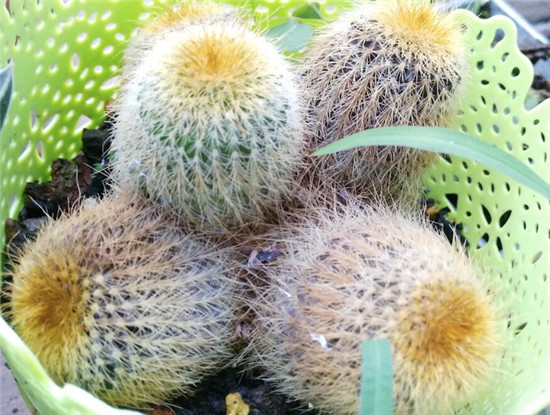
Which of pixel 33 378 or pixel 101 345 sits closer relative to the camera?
pixel 33 378

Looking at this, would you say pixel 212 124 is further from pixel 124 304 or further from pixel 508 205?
pixel 508 205

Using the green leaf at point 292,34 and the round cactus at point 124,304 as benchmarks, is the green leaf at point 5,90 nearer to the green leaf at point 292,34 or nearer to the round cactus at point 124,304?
the round cactus at point 124,304

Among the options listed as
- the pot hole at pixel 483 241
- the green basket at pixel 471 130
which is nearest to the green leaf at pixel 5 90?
the green basket at pixel 471 130

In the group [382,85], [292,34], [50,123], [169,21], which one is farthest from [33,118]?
[382,85]

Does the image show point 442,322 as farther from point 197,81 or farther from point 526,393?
point 197,81

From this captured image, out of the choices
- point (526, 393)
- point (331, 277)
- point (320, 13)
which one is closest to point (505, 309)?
point (526, 393)

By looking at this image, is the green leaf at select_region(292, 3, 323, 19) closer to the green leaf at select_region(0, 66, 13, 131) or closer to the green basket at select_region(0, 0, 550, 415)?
the green basket at select_region(0, 0, 550, 415)

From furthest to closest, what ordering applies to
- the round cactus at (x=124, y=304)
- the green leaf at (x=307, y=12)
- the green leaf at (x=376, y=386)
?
the green leaf at (x=307, y=12)
the round cactus at (x=124, y=304)
the green leaf at (x=376, y=386)
